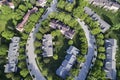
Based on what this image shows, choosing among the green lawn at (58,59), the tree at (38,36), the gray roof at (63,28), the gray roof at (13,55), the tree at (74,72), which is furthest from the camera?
the gray roof at (63,28)

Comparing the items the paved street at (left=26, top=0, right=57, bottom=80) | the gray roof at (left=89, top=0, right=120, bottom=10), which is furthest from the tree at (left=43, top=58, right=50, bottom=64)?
the gray roof at (left=89, top=0, right=120, bottom=10)

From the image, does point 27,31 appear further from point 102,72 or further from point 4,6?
point 102,72

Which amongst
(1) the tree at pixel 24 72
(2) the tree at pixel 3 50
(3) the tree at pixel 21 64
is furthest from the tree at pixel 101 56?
(2) the tree at pixel 3 50

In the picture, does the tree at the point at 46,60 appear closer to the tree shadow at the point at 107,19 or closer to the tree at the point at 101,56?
the tree at the point at 101,56

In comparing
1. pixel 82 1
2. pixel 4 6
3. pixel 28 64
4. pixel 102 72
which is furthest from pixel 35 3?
pixel 102 72

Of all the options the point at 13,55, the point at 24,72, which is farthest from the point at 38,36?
the point at 24,72

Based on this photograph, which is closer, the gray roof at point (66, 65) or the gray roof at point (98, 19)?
the gray roof at point (66, 65)

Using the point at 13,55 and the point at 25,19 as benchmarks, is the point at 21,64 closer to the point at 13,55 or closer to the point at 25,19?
the point at 13,55
